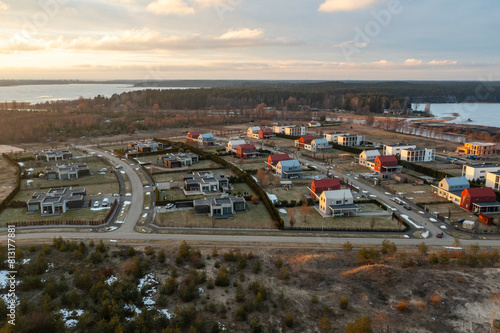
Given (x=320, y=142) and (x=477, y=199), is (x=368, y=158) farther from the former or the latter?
(x=477, y=199)

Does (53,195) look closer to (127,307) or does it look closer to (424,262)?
(127,307)

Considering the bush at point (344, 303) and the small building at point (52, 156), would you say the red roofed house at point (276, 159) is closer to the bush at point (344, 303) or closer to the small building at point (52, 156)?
the bush at point (344, 303)

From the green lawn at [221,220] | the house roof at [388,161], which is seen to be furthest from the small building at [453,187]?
the green lawn at [221,220]

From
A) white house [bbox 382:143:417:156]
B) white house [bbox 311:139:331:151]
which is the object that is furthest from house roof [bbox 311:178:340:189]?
white house [bbox 311:139:331:151]

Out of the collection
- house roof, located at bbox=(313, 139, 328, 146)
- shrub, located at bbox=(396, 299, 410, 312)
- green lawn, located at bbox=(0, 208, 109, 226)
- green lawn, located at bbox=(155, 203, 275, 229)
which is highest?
house roof, located at bbox=(313, 139, 328, 146)

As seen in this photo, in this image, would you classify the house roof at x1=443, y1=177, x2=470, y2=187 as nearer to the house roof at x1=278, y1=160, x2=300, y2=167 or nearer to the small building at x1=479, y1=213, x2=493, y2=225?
the small building at x1=479, y1=213, x2=493, y2=225

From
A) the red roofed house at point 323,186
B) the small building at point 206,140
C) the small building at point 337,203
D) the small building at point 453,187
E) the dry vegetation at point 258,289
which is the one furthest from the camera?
the small building at point 206,140

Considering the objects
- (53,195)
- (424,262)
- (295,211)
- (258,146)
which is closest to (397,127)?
(258,146)
